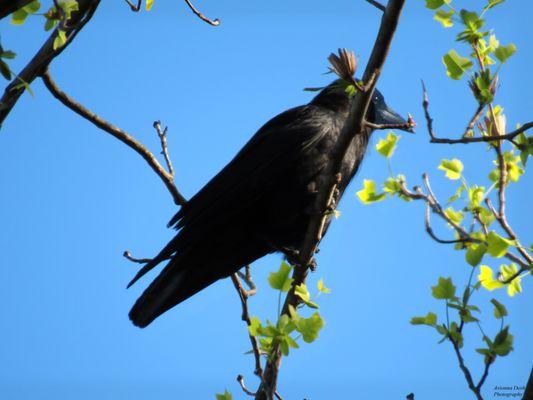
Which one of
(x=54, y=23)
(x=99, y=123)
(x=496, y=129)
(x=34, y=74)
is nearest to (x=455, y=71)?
(x=496, y=129)

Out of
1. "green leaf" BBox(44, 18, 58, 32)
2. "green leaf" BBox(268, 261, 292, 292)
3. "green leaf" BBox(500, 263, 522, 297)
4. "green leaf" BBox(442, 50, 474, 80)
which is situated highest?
"green leaf" BBox(44, 18, 58, 32)

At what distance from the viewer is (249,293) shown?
482cm

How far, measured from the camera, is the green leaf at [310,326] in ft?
9.30

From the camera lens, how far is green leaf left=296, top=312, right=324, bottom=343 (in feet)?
9.30

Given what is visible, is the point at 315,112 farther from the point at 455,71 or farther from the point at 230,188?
the point at 455,71

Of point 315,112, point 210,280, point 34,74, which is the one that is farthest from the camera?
point 315,112

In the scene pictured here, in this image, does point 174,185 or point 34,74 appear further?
point 174,185

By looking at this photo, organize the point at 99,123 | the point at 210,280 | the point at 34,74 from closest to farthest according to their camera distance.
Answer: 1. the point at 34,74
2. the point at 99,123
3. the point at 210,280

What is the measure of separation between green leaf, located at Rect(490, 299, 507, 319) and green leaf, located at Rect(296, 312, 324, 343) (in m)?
0.67

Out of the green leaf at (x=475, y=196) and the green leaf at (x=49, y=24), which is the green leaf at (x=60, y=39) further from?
the green leaf at (x=475, y=196)

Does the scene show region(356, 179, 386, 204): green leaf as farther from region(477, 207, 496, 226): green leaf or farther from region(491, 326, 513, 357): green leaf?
region(491, 326, 513, 357): green leaf

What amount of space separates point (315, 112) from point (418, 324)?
3020 millimetres

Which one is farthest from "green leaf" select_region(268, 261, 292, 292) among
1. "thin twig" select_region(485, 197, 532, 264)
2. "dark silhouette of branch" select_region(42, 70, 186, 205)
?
"dark silhouette of branch" select_region(42, 70, 186, 205)

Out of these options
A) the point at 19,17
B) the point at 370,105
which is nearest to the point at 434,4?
the point at 19,17
